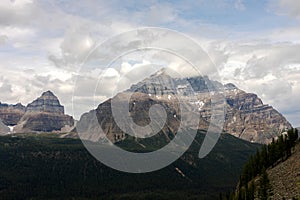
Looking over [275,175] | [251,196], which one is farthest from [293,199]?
[275,175]

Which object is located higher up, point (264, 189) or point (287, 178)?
point (287, 178)

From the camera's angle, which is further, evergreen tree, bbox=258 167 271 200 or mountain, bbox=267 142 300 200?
evergreen tree, bbox=258 167 271 200

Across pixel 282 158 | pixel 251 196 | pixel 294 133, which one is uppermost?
pixel 294 133

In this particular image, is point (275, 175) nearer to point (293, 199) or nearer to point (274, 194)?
point (274, 194)

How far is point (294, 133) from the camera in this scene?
18975cm

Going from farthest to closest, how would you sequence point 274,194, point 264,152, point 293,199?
1. point 264,152
2. point 274,194
3. point 293,199

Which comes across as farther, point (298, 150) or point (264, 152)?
point (264, 152)

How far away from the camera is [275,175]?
5463 inches

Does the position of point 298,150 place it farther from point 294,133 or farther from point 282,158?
point 294,133

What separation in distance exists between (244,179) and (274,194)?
2089 inches

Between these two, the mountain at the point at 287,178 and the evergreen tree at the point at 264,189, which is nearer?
the mountain at the point at 287,178

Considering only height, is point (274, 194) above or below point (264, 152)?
below

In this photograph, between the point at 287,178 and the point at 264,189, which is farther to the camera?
the point at 287,178

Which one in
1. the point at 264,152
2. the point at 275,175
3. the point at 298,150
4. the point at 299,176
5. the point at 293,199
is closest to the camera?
the point at 293,199
